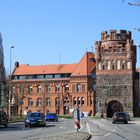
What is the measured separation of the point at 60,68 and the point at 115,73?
79.6 ft

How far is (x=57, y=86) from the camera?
132m

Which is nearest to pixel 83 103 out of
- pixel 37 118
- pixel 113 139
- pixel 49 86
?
pixel 49 86

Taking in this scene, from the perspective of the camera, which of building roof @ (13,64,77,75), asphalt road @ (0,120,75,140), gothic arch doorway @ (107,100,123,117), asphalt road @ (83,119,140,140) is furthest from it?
building roof @ (13,64,77,75)

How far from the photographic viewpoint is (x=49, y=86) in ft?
438

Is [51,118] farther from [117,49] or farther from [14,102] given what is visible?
[117,49]

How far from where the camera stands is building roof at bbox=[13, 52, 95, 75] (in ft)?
421

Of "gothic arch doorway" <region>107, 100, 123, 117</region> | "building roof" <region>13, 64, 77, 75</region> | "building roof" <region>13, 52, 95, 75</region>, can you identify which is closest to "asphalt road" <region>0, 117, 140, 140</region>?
"gothic arch doorway" <region>107, 100, 123, 117</region>

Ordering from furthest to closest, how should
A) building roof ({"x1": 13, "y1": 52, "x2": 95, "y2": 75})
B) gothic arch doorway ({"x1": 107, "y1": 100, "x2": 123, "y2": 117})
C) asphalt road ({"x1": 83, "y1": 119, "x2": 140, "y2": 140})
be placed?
building roof ({"x1": 13, "y1": 52, "x2": 95, "y2": 75}), gothic arch doorway ({"x1": 107, "y1": 100, "x2": 123, "y2": 117}), asphalt road ({"x1": 83, "y1": 119, "x2": 140, "y2": 140})

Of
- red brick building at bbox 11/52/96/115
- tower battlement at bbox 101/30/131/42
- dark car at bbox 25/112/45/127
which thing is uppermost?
tower battlement at bbox 101/30/131/42

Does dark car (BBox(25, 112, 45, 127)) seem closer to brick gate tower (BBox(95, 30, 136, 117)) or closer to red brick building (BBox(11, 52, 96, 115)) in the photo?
brick gate tower (BBox(95, 30, 136, 117))

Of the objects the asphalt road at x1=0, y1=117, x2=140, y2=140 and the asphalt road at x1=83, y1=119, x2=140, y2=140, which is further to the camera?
the asphalt road at x1=83, y1=119, x2=140, y2=140

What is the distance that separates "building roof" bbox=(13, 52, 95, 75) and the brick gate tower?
10.1 metres

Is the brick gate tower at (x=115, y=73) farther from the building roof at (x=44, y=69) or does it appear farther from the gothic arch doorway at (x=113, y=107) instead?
the building roof at (x=44, y=69)

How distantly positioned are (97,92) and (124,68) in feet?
29.2
